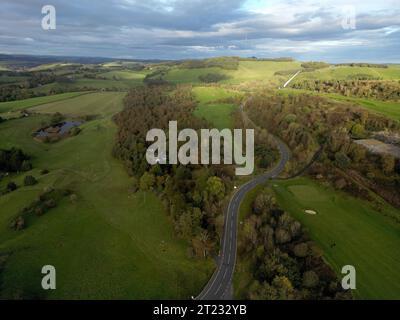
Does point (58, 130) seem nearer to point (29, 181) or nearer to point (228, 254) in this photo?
point (29, 181)

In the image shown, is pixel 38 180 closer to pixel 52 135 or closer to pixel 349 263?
pixel 52 135

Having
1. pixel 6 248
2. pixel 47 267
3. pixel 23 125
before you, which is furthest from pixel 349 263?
pixel 23 125

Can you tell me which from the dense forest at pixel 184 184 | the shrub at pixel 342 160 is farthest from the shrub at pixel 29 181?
the shrub at pixel 342 160

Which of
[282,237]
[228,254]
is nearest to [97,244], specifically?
[228,254]

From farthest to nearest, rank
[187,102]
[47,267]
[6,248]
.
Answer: [187,102] < [6,248] < [47,267]

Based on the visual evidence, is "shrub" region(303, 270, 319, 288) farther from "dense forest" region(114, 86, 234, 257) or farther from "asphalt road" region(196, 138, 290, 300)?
"dense forest" region(114, 86, 234, 257)

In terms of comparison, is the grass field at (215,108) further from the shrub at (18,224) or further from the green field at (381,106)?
the shrub at (18,224)

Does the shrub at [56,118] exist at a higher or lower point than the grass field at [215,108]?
lower
